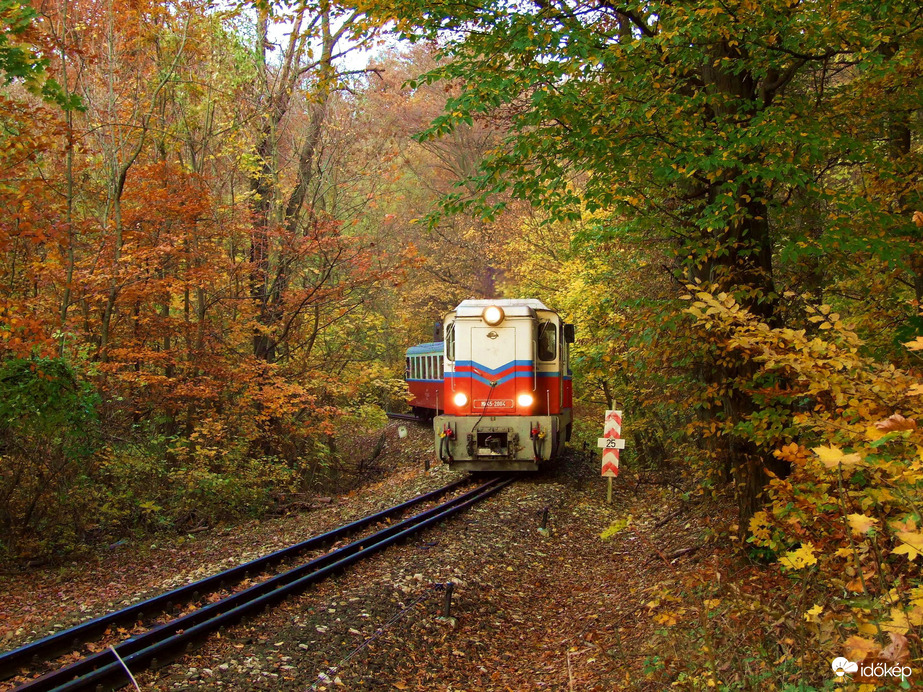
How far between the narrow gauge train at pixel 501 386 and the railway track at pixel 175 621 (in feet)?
13.1

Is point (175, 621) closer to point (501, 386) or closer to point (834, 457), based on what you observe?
point (834, 457)

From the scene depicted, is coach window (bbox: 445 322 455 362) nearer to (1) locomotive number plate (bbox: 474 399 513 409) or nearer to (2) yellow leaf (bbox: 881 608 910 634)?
(1) locomotive number plate (bbox: 474 399 513 409)

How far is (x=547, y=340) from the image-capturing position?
45.8 ft

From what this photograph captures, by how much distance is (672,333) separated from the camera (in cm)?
671

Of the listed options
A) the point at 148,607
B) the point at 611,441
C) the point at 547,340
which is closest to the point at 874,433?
the point at 148,607

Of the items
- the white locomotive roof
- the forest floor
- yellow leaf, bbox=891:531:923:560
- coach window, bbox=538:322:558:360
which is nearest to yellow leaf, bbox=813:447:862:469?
yellow leaf, bbox=891:531:923:560

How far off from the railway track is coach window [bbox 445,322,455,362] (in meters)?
4.82

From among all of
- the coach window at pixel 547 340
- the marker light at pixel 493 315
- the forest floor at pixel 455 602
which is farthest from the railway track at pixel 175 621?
the coach window at pixel 547 340

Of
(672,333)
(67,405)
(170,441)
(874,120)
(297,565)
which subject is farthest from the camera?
(170,441)

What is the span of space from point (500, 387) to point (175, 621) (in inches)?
334

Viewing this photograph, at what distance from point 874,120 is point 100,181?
1332 centimetres

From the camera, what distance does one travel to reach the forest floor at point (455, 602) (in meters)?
5.44

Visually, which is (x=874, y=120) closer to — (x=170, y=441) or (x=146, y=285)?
(x=146, y=285)

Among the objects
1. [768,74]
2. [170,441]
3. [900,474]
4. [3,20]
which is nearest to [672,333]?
[768,74]
